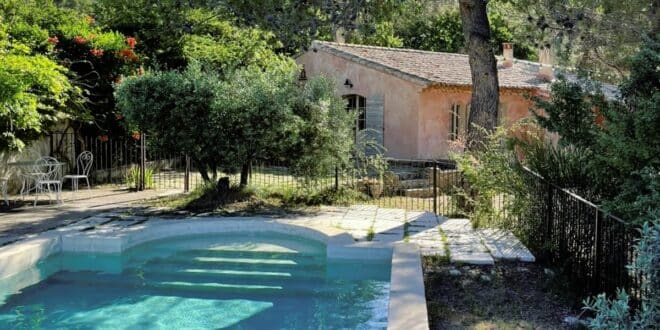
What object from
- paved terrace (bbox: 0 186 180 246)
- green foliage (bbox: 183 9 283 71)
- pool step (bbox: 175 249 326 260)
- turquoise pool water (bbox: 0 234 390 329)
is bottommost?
turquoise pool water (bbox: 0 234 390 329)

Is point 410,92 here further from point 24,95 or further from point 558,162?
point 558,162

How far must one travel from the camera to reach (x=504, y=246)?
861cm

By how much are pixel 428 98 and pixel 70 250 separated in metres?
13.5

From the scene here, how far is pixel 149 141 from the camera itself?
12.4 m

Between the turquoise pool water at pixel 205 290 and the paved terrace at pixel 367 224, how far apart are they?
0.76 meters

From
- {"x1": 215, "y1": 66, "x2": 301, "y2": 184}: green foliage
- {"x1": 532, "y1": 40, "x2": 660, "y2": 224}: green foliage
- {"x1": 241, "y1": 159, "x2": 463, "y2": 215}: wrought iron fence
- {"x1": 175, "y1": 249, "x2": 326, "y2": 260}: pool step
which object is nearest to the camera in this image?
{"x1": 532, "y1": 40, "x2": 660, "y2": 224}: green foliage

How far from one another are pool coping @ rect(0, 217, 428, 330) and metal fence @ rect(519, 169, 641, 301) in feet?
5.52

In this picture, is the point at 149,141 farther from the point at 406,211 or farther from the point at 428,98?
the point at 428,98

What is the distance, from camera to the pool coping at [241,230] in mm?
6154

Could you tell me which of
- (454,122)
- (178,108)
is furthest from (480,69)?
(454,122)

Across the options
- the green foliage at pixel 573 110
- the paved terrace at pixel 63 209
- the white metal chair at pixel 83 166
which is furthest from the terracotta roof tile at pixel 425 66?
the green foliage at pixel 573 110

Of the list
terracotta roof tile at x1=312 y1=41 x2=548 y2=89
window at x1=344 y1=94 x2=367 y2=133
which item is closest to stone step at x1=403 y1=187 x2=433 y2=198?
terracotta roof tile at x1=312 y1=41 x2=548 y2=89

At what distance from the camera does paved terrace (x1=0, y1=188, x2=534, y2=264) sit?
8438 millimetres

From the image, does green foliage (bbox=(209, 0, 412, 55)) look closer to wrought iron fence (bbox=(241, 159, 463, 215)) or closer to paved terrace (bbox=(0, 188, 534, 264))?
wrought iron fence (bbox=(241, 159, 463, 215))
